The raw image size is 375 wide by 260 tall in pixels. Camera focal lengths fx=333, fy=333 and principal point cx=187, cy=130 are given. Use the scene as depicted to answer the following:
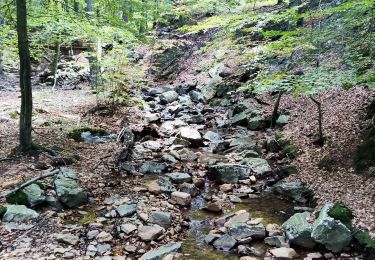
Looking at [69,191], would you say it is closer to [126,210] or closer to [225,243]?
[126,210]

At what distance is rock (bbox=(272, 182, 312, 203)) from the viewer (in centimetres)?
778

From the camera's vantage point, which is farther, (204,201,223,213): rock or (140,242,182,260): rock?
(204,201,223,213): rock

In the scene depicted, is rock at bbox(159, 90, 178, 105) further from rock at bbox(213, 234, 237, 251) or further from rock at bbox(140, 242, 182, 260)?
rock at bbox(140, 242, 182, 260)

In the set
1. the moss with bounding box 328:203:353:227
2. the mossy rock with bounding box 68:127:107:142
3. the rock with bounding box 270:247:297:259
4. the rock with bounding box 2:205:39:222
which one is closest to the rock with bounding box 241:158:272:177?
the moss with bounding box 328:203:353:227

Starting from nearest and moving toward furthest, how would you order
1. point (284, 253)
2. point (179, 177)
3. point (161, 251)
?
point (161, 251) < point (284, 253) < point (179, 177)

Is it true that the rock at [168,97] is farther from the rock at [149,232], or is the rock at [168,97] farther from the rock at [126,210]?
the rock at [149,232]

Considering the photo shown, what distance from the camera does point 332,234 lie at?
19.1 ft

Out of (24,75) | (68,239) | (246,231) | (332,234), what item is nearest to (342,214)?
(332,234)

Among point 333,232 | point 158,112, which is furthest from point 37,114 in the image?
point 333,232

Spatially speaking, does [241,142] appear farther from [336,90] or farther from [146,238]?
[146,238]

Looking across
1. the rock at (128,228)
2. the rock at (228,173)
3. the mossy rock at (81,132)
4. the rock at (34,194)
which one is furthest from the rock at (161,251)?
the mossy rock at (81,132)

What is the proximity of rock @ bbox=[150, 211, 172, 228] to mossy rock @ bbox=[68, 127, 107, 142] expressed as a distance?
15.5ft

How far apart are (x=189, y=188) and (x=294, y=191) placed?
2.55 m

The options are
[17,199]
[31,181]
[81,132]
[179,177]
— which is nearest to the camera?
[17,199]
